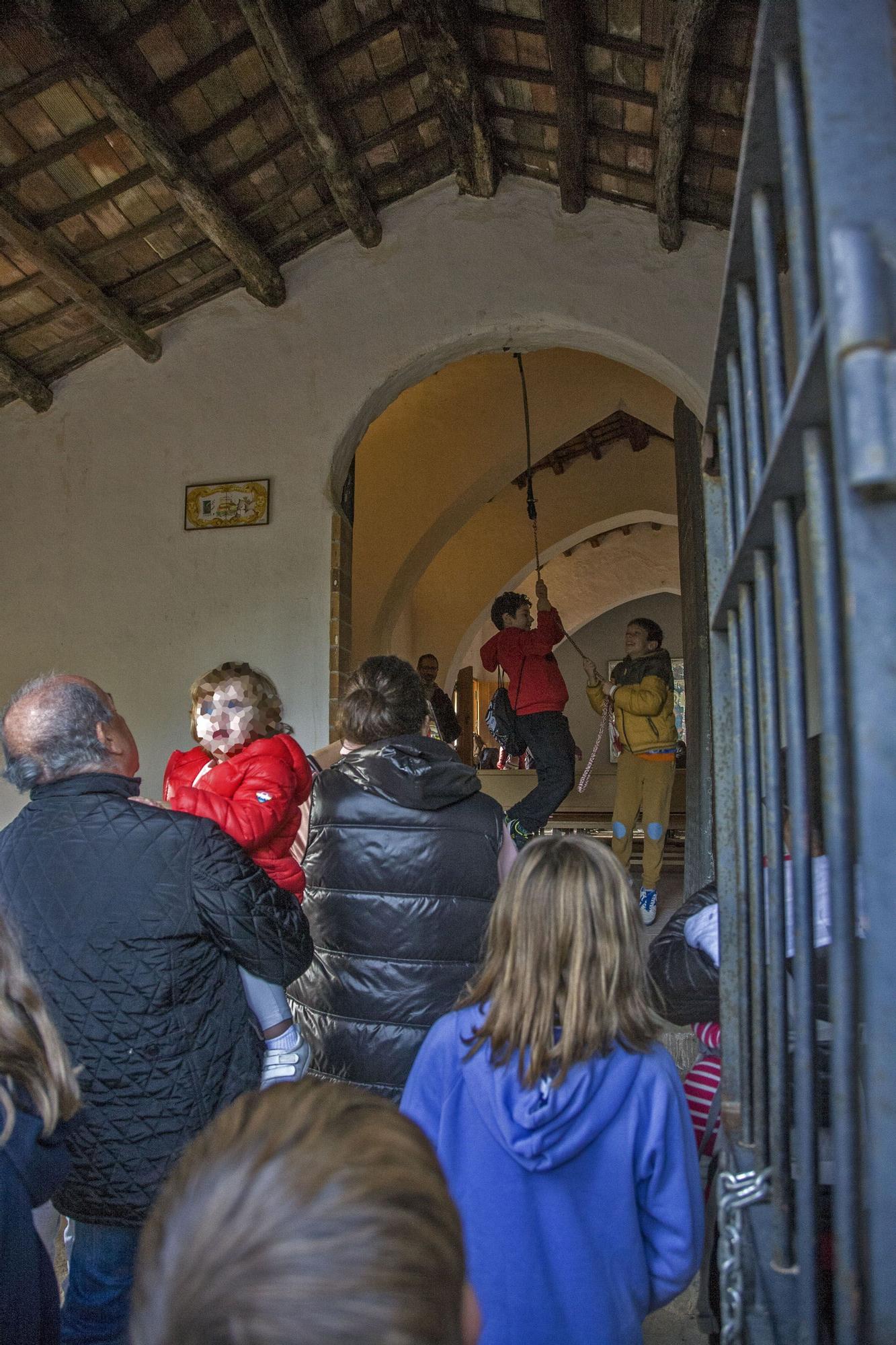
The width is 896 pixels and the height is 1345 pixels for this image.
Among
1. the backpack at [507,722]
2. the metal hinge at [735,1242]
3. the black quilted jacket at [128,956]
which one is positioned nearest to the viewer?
the metal hinge at [735,1242]

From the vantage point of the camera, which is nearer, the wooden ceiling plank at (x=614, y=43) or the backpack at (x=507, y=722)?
the wooden ceiling plank at (x=614, y=43)

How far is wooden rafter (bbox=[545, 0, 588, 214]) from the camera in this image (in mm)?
3160

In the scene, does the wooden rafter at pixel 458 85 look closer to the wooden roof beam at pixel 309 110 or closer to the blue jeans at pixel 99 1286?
the wooden roof beam at pixel 309 110

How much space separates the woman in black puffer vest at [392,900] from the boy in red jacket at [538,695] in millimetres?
3328

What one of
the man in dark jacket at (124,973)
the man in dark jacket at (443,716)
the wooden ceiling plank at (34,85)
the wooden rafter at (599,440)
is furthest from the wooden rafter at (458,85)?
the wooden rafter at (599,440)

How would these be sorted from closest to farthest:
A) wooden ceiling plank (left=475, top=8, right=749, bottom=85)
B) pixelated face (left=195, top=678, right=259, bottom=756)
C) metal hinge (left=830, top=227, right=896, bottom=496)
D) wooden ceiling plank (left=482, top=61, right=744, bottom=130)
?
metal hinge (left=830, top=227, right=896, bottom=496) → pixelated face (left=195, top=678, right=259, bottom=756) → wooden ceiling plank (left=475, top=8, right=749, bottom=85) → wooden ceiling plank (left=482, top=61, right=744, bottom=130)

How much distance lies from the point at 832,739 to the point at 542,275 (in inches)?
169

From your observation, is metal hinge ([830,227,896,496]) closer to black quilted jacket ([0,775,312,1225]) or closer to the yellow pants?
black quilted jacket ([0,775,312,1225])

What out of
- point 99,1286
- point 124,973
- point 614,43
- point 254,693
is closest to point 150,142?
point 614,43

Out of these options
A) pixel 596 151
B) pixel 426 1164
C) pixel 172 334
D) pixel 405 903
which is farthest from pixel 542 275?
pixel 426 1164

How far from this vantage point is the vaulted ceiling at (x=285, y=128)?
10.6 ft

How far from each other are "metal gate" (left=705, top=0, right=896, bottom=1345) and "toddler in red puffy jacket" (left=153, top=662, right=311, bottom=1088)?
1.29 metres

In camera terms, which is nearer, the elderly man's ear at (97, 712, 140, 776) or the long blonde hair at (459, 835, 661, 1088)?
the long blonde hair at (459, 835, 661, 1088)

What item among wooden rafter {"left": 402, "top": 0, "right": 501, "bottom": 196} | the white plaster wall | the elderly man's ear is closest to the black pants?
the white plaster wall
